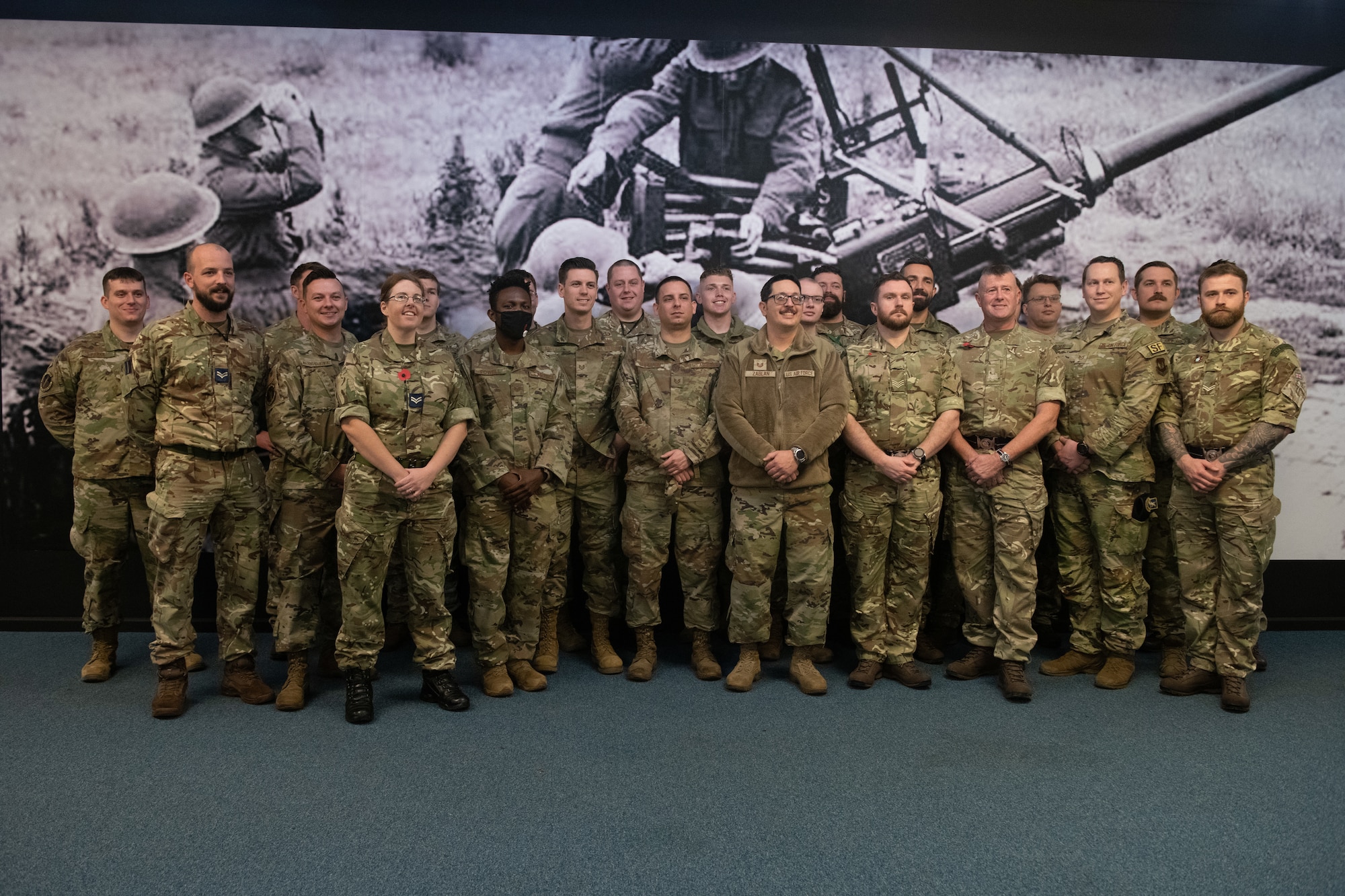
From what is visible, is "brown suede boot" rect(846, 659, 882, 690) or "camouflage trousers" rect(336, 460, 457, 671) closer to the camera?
"camouflage trousers" rect(336, 460, 457, 671)

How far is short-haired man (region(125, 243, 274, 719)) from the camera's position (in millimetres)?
3885

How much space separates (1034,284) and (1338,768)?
2.42 meters

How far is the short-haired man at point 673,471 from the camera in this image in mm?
4273

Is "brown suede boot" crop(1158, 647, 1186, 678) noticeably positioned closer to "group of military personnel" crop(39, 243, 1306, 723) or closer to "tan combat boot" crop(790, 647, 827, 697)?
"group of military personnel" crop(39, 243, 1306, 723)

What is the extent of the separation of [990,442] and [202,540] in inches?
145

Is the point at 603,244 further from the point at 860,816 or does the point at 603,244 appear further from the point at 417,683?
the point at 860,816

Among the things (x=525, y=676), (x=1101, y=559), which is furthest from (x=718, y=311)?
(x=1101, y=559)

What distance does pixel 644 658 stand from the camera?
4402 mm

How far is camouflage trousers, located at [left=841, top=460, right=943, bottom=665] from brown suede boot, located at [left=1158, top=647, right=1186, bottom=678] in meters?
1.26

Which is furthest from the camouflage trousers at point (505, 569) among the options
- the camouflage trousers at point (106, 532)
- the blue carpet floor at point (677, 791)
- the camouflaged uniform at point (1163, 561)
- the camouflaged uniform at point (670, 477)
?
the camouflaged uniform at point (1163, 561)

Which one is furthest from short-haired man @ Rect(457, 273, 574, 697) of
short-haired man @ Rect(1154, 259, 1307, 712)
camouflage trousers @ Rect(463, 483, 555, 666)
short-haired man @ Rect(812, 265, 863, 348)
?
short-haired man @ Rect(1154, 259, 1307, 712)

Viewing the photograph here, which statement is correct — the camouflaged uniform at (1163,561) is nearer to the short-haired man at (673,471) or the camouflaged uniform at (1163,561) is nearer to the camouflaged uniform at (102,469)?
the short-haired man at (673,471)

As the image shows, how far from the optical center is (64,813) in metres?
2.98

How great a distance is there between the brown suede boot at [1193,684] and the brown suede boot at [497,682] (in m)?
3.05
